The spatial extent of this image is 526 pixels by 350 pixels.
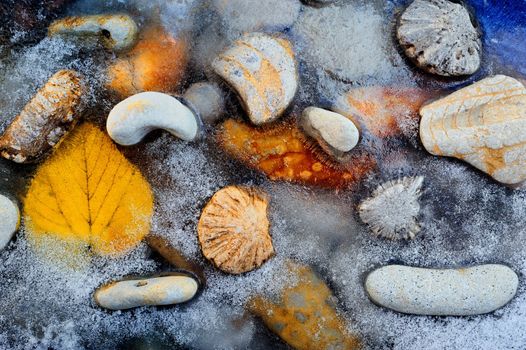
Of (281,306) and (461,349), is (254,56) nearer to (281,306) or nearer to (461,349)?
(281,306)

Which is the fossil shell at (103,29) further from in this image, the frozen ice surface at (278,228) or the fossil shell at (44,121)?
the fossil shell at (44,121)

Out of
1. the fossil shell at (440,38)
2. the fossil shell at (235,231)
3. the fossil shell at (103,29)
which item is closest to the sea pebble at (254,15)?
the fossil shell at (103,29)

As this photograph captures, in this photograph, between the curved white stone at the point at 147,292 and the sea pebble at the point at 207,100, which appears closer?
the curved white stone at the point at 147,292

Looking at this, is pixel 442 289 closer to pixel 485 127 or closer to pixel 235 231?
pixel 485 127

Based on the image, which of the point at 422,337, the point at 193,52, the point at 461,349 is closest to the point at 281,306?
the point at 422,337

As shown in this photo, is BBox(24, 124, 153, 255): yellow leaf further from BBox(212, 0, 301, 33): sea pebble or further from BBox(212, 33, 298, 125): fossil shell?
BBox(212, 0, 301, 33): sea pebble
